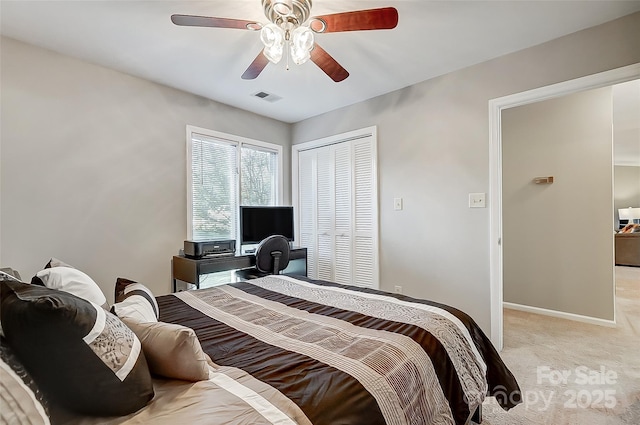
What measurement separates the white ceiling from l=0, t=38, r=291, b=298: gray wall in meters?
0.21

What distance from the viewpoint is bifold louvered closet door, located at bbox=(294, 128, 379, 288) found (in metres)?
3.52

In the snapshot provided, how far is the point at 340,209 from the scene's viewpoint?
3812 millimetres

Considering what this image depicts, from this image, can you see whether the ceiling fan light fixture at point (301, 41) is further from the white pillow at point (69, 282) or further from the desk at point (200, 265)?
the desk at point (200, 265)

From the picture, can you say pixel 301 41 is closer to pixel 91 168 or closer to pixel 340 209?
pixel 91 168

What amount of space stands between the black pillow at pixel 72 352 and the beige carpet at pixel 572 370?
189cm

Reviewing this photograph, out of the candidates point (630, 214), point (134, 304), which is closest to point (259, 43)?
point (134, 304)

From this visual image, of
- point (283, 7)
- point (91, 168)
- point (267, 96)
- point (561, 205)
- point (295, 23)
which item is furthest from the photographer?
point (561, 205)

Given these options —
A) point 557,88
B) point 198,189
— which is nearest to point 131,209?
point 198,189

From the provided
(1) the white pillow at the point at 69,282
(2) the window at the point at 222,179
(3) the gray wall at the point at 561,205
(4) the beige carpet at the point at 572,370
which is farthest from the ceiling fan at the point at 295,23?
(3) the gray wall at the point at 561,205

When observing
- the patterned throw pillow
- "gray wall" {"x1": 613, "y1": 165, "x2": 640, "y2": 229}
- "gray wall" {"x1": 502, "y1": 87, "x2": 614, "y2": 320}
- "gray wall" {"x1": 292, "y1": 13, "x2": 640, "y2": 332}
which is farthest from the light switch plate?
"gray wall" {"x1": 613, "y1": 165, "x2": 640, "y2": 229}

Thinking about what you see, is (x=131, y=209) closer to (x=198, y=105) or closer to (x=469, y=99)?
(x=198, y=105)

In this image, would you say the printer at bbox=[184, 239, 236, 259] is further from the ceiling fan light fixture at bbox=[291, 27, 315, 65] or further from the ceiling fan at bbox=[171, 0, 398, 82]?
the ceiling fan light fixture at bbox=[291, 27, 315, 65]

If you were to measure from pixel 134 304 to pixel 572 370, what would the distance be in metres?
2.96

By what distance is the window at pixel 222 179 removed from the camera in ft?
10.9
